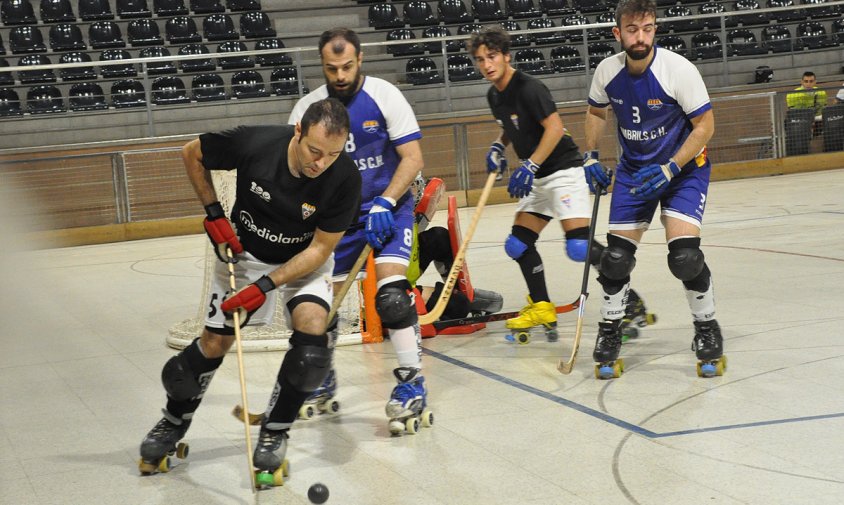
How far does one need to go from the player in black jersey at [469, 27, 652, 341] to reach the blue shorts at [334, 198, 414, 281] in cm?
120

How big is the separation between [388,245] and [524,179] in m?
1.34

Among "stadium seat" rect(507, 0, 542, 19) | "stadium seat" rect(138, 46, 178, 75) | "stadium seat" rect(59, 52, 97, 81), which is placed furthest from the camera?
"stadium seat" rect(507, 0, 542, 19)

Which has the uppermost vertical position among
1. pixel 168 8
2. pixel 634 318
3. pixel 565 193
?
pixel 168 8

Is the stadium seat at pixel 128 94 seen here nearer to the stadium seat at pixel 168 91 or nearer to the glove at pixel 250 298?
the stadium seat at pixel 168 91

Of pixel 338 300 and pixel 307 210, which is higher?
pixel 307 210

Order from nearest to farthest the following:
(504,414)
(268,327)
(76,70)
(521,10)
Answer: (504,414), (268,327), (76,70), (521,10)

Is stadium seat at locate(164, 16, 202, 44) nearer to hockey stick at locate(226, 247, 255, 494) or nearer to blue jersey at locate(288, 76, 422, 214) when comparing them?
blue jersey at locate(288, 76, 422, 214)

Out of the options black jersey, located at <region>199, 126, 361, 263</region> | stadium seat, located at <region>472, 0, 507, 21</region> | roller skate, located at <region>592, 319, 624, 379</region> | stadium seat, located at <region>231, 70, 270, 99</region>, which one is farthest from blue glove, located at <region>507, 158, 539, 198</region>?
stadium seat, located at <region>472, 0, 507, 21</region>

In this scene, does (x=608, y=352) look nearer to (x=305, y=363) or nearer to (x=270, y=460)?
(x=305, y=363)

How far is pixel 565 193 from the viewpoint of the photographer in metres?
5.86

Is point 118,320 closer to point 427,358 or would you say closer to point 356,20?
point 427,358

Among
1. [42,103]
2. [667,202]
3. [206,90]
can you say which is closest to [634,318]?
[667,202]

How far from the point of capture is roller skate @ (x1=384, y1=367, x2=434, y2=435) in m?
4.19

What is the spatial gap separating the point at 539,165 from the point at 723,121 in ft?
32.6
